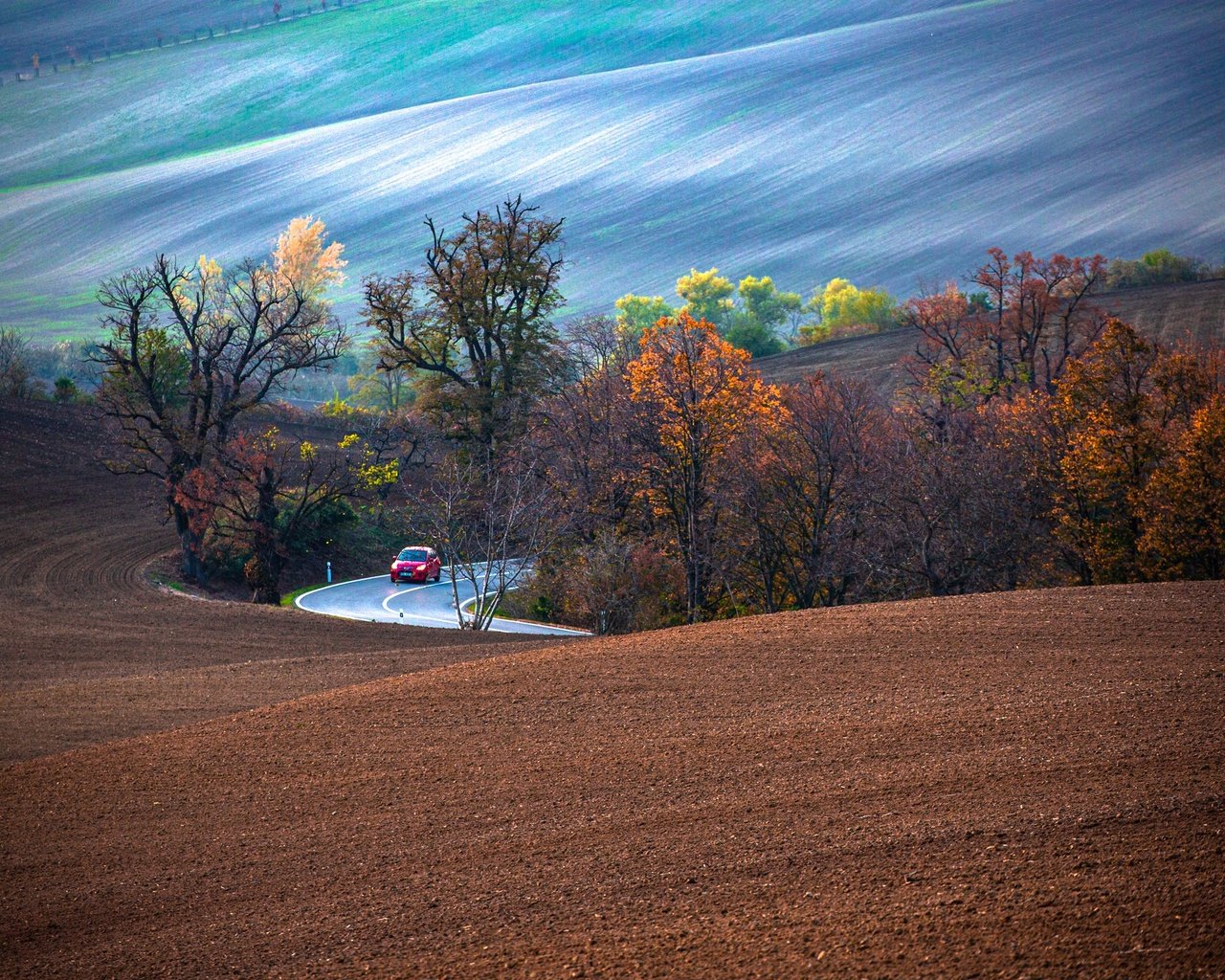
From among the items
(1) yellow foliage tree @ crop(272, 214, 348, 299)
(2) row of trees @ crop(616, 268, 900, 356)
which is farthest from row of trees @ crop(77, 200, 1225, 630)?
(2) row of trees @ crop(616, 268, 900, 356)

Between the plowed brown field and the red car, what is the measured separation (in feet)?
85.4

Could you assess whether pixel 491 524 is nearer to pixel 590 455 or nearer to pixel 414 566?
pixel 590 455

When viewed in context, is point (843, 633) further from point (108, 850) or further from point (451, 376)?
point (451, 376)

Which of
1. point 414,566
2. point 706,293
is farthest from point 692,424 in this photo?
point 706,293

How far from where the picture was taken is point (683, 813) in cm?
1106

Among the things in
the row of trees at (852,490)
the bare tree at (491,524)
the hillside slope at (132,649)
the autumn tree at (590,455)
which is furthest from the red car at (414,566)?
the hillside slope at (132,649)

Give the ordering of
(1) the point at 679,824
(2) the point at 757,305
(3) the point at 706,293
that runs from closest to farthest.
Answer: (1) the point at 679,824 < (2) the point at 757,305 < (3) the point at 706,293

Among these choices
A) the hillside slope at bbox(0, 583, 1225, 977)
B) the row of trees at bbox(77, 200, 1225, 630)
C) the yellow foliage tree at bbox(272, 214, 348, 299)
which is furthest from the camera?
the yellow foliage tree at bbox(272, 214, 348, 299)

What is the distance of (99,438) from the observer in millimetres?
58750

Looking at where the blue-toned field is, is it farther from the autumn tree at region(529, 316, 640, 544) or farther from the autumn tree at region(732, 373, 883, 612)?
the autumn tree at region(732, 373, 883, 612)

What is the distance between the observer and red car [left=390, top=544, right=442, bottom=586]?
44594 mm

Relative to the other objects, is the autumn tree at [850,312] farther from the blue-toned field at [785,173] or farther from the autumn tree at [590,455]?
the autumn tree at [590,455]

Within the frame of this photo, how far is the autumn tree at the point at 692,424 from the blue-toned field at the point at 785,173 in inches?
4424

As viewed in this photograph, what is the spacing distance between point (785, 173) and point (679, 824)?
177799 millimetres
